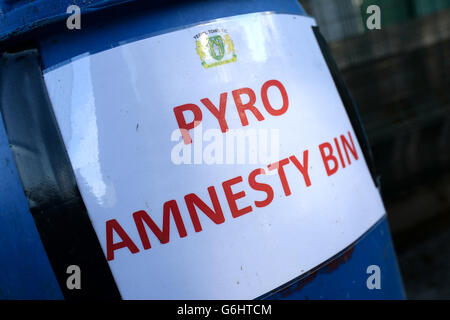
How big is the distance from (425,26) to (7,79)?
400 centimetres

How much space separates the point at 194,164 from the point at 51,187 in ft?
1.36

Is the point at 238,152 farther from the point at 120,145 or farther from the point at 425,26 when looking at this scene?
the point at 425,26

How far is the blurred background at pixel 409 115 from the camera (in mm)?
3430

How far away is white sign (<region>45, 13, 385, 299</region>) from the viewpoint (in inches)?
42.1

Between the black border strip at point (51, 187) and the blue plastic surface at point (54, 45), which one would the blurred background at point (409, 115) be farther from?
the black border strip at point (51, 187)

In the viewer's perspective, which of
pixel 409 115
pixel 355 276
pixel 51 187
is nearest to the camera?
pixel 51 187

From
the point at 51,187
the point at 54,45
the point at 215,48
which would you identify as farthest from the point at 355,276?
the point at 54,45

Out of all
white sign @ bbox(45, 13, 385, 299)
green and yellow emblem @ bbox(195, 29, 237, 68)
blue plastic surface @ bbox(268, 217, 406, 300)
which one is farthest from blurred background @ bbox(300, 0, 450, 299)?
green and yellow emblem @ bbox(195, 29, 237, 68)

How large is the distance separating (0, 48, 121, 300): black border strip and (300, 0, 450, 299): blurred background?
284cm

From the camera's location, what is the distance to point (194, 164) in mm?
1092

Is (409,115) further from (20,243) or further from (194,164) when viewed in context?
(20,243)
